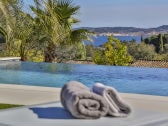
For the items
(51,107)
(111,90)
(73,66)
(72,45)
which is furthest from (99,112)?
(72,45)

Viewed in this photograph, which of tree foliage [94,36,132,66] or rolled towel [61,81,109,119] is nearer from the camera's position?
rolled towel [61,81,109,119]

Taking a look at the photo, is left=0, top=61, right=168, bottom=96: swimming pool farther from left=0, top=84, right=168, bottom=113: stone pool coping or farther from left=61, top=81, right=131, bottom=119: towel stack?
left=61, top=81, right=131, bottom=119: towel stack

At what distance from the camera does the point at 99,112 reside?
2.84m

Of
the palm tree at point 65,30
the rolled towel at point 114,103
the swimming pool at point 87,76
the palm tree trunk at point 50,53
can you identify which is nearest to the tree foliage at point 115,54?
the palm tree at point 65,30

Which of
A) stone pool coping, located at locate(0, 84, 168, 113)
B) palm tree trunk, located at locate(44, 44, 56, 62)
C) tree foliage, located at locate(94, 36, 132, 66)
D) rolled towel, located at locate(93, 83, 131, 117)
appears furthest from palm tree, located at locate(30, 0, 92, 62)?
rolled towel, located at locate(93, 83, 131, 117)

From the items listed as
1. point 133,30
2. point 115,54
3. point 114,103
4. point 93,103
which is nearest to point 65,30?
point 115,54

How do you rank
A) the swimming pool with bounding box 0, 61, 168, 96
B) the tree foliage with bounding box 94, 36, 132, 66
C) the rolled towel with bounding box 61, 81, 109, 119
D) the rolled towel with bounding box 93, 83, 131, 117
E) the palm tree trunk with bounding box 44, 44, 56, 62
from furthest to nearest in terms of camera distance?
the tree foliage with bounding box 94, 36, 132, 66, the palm tree trunk with bounding box 44, 44, 56, 62, the swimming pool with bounding box 0, 61, 168, 96, the rolled towel with bounding box 93, 83, 131, 117, the rolled towel with bounding box 61, 81, 109, 119

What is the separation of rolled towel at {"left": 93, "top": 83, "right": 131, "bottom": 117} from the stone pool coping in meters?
2.30

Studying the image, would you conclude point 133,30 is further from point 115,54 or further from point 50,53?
point 50,53

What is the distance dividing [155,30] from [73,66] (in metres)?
13.2

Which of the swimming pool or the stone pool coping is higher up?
the stone pool coping

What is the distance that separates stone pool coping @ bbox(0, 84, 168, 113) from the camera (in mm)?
5230

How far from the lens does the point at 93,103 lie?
2.86 metres

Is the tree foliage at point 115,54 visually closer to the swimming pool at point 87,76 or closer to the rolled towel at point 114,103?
the swimming pool at point 87,76
